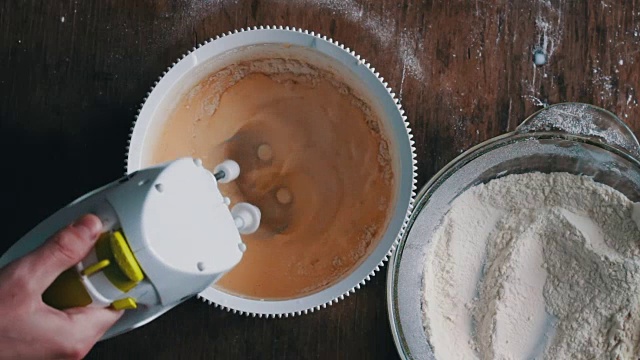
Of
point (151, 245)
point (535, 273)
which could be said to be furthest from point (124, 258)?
point (535, 273)

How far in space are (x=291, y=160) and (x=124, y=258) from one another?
0.37m

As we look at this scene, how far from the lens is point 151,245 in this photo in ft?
1.99

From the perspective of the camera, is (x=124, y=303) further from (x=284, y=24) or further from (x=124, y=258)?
(x=284, y=24)

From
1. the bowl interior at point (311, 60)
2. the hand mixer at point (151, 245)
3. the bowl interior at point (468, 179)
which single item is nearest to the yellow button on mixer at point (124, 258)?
the hand mixer at point (151, 245)

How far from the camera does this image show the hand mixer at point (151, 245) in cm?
60

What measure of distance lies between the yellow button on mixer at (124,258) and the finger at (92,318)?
0.17 ft

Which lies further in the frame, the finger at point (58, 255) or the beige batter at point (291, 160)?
the beige batter at point (291, 160)

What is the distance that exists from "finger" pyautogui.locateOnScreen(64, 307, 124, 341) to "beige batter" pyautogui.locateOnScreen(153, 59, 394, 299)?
0.25 m

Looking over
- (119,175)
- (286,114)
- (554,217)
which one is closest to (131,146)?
(119,175)

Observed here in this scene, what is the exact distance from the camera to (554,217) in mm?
831

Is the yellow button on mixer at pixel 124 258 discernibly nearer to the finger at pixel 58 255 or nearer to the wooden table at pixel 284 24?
the finger at pixel 58 255

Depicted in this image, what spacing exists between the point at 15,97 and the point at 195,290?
0.45 meters

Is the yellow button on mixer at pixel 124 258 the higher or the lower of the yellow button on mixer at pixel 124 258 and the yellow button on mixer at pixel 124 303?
the higher

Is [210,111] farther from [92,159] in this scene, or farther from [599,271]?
[599,271]
